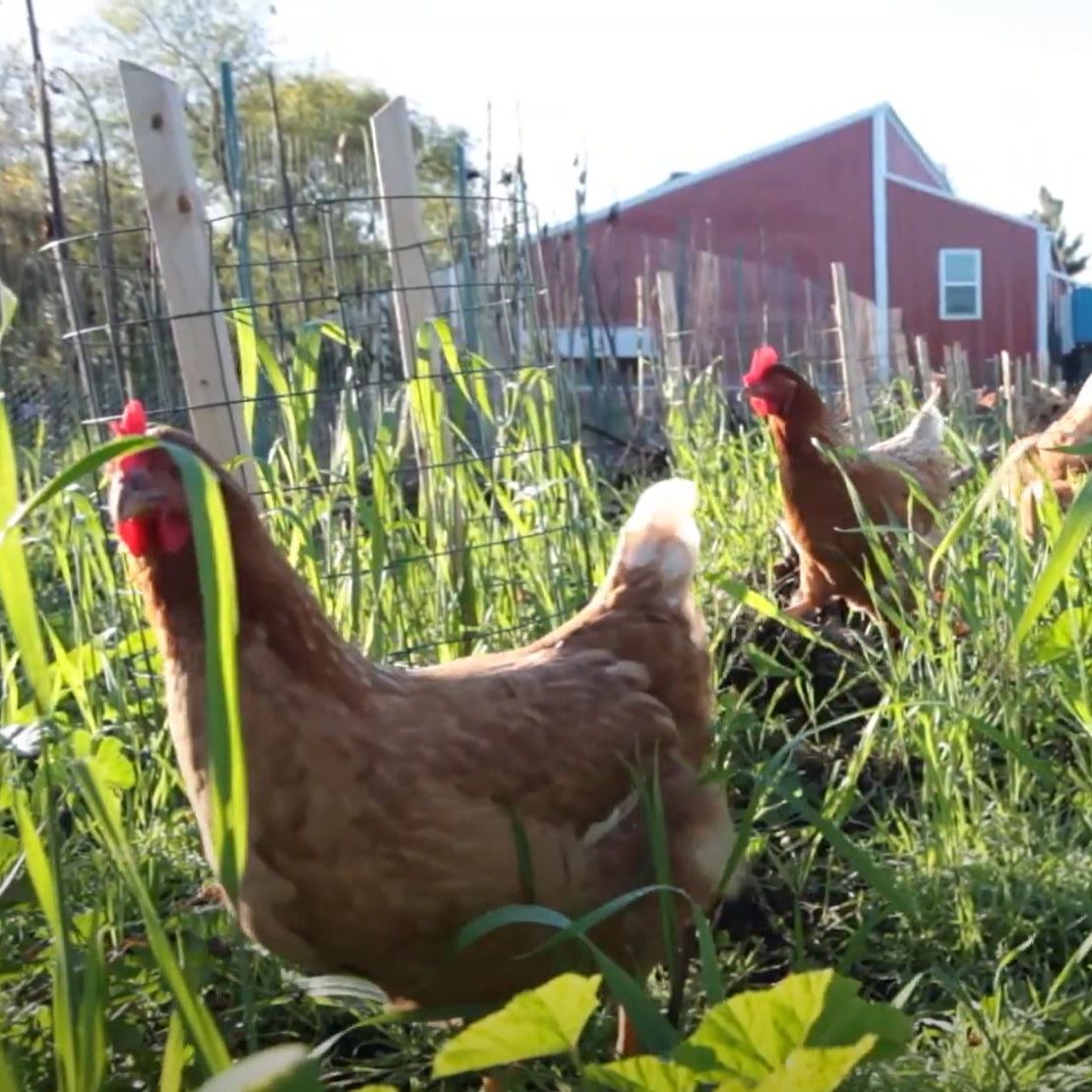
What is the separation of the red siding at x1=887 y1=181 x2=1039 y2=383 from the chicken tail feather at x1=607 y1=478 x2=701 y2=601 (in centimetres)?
2195

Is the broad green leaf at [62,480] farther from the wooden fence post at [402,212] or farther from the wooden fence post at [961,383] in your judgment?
the wooden fence post at [961,383]

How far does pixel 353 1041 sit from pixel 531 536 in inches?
49.1

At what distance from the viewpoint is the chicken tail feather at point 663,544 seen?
79.5 inches

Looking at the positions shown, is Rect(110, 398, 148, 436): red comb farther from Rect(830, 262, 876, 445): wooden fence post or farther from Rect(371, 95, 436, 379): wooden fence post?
Rect(830, 262, 876, 445): wooden fence post

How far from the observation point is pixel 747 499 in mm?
4430

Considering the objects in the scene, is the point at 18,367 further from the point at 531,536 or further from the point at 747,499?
the point at 531,536

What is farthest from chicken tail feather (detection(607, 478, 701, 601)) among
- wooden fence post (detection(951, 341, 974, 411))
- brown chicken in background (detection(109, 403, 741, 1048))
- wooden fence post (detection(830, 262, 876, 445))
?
wooden fence post (detection(951, 341, 974, 411))

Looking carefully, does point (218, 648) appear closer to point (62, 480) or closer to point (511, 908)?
point (62, 480)

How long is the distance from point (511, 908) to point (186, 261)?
64.8 inches

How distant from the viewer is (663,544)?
2.07 metres

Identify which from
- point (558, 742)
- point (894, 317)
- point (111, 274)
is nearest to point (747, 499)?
point (111, 274)

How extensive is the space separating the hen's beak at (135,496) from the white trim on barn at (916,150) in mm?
23937

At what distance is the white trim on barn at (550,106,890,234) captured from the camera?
23.1m

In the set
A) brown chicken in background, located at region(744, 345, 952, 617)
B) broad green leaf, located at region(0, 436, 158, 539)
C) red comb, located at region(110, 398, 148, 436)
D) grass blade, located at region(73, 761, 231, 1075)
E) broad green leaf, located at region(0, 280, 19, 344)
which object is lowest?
brown chicken in background, located at region(744, 345, 952, 617)
